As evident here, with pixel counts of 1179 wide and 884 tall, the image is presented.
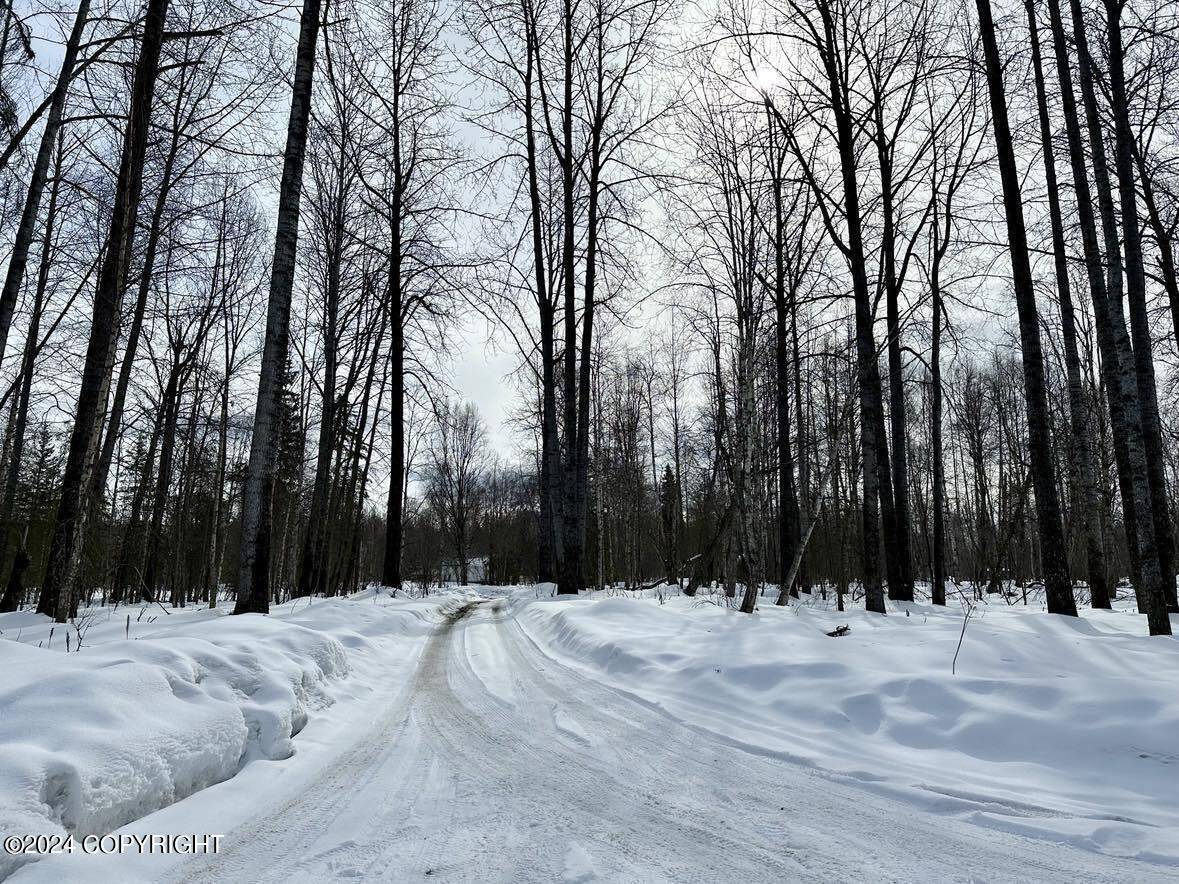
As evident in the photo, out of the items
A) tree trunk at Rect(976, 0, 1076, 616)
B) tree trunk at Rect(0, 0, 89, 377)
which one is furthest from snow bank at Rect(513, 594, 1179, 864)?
tree trunk at Rect(0, 0, 89, 377)

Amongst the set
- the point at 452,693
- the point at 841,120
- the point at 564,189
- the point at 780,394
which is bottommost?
the point at 452,693

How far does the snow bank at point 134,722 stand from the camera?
2.18 meters

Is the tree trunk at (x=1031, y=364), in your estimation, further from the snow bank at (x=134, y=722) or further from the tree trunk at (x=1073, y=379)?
the snow bank at (x=134, y=722)

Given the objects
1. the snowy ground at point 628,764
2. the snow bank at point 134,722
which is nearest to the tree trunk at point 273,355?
the snowy ground at point 628,764

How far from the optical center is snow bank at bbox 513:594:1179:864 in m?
2.62

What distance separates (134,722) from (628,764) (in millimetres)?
2479

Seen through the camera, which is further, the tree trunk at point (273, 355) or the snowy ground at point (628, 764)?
the tree trunk at point (273, 355)

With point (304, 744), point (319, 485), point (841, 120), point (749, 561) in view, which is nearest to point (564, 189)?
point (841, 120)

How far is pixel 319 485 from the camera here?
52.5 feet

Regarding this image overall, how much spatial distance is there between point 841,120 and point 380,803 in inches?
481

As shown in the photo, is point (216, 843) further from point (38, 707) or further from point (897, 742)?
point (897, 742)

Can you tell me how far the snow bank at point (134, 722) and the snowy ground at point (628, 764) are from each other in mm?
14

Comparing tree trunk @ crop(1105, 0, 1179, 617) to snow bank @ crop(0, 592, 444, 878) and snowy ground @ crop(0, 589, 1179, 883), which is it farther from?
snow bank @ crop(0, 592, 444, 878)

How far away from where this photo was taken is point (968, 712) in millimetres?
3584
